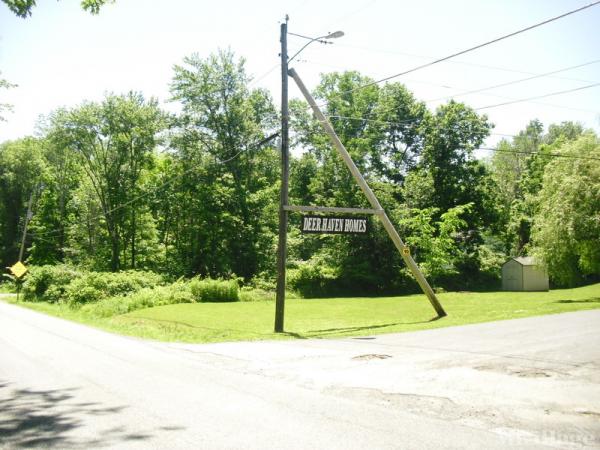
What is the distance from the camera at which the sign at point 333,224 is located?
1781cm

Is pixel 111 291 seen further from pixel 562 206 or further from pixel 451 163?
pixel 451 163

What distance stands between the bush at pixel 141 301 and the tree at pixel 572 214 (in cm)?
2278

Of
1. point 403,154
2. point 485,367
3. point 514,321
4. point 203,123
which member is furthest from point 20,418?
point 403,154

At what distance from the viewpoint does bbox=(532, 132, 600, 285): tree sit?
28.5 m

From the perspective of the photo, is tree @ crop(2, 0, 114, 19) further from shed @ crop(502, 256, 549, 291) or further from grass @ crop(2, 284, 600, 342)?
shed @ crop(502, 256, 549, 291)

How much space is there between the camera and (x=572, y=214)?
28922 millimetres

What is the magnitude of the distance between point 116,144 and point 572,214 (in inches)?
1596

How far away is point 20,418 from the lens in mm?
6367

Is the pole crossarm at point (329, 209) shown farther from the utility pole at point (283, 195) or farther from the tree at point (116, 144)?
the tree at point (116, 144)

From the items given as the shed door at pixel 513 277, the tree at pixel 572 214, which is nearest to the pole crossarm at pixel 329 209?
the tree at pixel 572 214

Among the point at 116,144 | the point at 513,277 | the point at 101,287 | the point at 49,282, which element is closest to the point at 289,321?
the point at 101,287

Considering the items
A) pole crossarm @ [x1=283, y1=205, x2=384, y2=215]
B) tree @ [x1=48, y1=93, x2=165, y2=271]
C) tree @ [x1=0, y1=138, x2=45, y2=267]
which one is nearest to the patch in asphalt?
pole crossarm @ [x1=283, y1=205, x2=384, y2=215]

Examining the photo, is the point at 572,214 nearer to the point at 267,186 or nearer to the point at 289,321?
the point at 289,321

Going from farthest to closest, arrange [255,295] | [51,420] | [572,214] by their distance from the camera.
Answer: [255,295] → [572,214] → [51,420]
